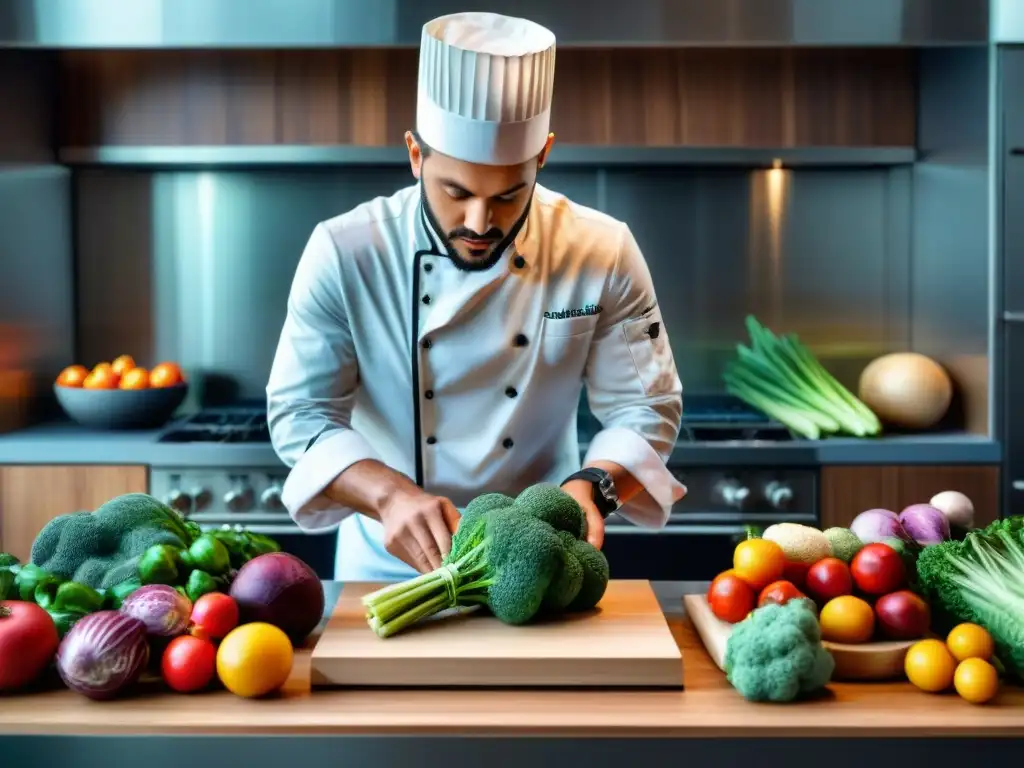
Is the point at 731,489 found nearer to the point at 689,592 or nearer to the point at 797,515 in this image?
the point at 797,515

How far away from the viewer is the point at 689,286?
13.0 ft

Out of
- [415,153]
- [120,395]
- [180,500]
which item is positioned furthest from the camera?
[120,395]

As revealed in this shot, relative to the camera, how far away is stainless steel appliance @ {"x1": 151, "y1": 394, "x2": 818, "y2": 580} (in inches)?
131

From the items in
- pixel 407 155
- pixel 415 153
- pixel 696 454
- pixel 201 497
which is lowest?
pixel 201 497

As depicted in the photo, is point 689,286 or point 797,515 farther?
point 689,286

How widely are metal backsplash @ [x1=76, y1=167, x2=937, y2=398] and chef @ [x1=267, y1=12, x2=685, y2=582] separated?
1.53m

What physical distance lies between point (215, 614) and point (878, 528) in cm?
94

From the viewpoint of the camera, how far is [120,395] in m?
3.46

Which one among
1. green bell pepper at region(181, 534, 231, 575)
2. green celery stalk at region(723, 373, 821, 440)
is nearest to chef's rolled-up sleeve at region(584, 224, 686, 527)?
green bell pepper at region(181, 534, 231, 575)

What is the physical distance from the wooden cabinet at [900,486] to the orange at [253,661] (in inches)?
84.8

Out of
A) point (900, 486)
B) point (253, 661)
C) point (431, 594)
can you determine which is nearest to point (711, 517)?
point (900, 486)

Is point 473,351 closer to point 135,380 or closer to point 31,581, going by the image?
point 31,581

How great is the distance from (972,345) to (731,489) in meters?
0.80

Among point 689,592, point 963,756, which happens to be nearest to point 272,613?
point 689,592
